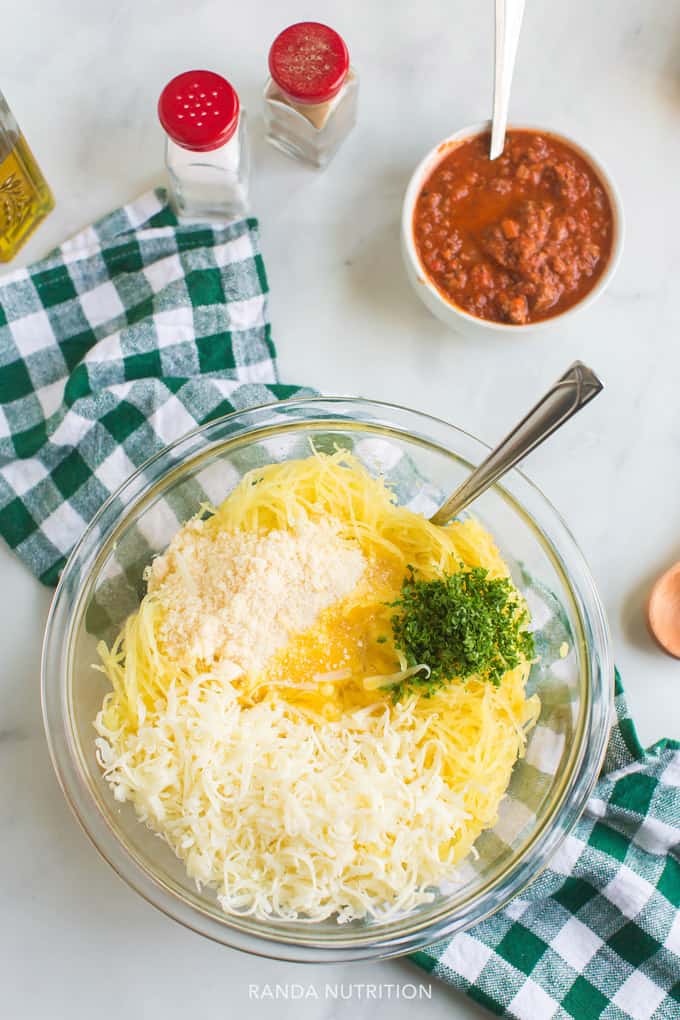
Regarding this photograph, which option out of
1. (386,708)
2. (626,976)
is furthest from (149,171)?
(626,976)

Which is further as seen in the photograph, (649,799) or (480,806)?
(649,799)

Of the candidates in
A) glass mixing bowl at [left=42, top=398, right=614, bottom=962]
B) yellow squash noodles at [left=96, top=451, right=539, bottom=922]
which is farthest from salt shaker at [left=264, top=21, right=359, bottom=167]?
yellow squash noodles at [left=96, top=451, right=539, bottom=922]

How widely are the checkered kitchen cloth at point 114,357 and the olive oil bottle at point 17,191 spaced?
0.30ft

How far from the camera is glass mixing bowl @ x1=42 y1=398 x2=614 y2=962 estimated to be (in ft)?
5.62

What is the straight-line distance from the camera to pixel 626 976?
188 cm

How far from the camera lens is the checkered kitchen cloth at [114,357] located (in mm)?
1974

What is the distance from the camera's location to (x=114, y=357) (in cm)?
199

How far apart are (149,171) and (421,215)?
667mm

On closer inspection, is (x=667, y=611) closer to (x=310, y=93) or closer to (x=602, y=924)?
(x=602, y=924)

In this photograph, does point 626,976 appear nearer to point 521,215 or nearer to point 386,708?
point 386,708

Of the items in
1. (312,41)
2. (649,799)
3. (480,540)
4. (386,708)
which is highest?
(312,41)

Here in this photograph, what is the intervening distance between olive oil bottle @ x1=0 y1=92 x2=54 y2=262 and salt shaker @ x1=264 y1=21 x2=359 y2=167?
54cm

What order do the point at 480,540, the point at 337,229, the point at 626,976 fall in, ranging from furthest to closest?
the point at 337,229 < the point at 626,976 < the point at 480,540

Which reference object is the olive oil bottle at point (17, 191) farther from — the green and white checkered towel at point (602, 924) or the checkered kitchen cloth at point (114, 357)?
the green and white checkered towel at point (602, 924)
